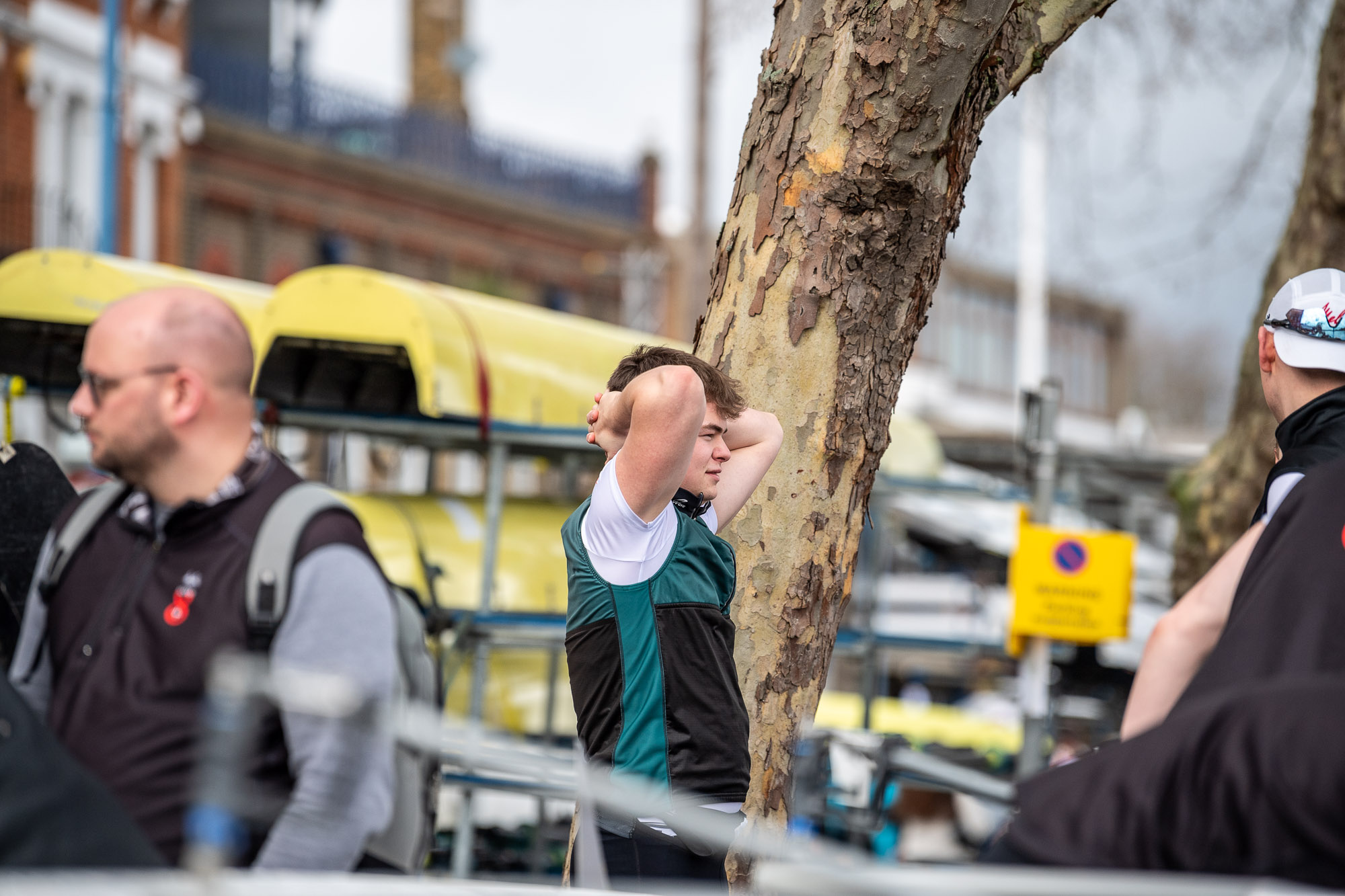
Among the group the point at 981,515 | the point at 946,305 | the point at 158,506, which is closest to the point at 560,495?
the point at 981,515

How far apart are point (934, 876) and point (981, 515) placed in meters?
14.2

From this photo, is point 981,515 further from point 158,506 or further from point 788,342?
point 158,506

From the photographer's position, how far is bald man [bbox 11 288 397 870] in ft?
7.59

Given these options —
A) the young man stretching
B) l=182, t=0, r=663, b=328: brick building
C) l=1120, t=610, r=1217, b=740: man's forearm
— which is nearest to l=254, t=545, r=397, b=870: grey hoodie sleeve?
the young man stretching

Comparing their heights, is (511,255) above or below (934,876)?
above

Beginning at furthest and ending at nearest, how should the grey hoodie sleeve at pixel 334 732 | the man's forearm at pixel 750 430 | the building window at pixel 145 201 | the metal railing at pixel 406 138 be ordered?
the metal railing at pixel 406 138
the building window at pixel 145 201
the man's forearm at pixel 750 430
the grey hoodie sleeve at pixel 334 732

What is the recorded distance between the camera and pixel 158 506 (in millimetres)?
2492

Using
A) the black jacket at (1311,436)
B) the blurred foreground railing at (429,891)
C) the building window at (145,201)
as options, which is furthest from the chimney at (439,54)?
the blurred foreground railing at (429,891)

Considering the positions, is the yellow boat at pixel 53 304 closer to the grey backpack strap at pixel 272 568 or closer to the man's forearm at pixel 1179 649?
the grey backpack strap at pixel 272 568

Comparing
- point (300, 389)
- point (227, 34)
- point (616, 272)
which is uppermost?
point (227, 34)

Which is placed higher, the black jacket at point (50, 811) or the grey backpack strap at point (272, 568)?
the grey backpack strap at point (272, 568)

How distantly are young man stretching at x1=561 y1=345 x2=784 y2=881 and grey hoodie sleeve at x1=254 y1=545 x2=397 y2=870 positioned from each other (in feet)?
2.55

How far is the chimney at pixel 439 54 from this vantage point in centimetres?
2559

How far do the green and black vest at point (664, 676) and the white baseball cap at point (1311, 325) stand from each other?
1339 millimetres
